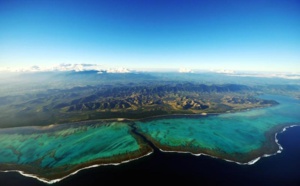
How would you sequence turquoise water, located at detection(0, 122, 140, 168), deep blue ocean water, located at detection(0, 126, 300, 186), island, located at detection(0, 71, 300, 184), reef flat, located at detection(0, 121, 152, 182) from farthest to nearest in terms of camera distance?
turquoise water, located at detection(0, 122, 140, 168) < island, located at detection(0, 71, 300, 184) < reef flat, located at detection(0, 121, 152, 182) < deep blue ocean water, located at detection(0, 126, 300, 186)

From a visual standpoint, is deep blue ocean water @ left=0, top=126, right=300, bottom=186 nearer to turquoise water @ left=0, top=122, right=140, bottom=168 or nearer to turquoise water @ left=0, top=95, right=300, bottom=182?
turquoise water @ left=0, top=95, right=300, bottom=182

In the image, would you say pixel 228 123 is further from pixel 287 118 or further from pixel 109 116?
pixel 109 116

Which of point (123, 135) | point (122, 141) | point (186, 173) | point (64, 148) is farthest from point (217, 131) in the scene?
point (64, 148)

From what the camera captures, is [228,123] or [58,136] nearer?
[58,136]

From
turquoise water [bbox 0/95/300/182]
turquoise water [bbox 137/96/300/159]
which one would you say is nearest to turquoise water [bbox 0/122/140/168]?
turquoise water [bbox 0/95/300/182]

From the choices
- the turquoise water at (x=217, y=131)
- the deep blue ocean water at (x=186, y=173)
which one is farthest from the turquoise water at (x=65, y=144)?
the turquoise water at (x=217, y=131)

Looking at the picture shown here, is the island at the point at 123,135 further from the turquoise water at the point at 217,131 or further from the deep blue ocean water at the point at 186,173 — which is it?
the deep blue ocean water at the point at 186,173

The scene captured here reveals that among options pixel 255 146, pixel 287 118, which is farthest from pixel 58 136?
pixel 287 118
